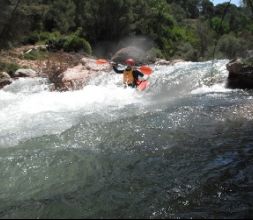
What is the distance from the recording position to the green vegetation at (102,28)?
80.5 ft

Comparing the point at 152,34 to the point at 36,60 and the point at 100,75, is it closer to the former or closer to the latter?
the point at 36,60

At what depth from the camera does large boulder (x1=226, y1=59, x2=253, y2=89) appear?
1559 cm

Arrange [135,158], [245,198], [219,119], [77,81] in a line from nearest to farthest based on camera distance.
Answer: [245,198]
[135,158]
[219,119]
[77,81]

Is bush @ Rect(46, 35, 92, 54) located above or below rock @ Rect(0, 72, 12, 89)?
above

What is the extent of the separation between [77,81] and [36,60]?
17.7 feet

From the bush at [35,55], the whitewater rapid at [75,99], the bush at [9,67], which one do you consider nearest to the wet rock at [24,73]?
the bush at [9,67]

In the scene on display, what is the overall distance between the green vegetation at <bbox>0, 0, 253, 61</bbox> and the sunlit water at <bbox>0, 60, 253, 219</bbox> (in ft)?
23.9

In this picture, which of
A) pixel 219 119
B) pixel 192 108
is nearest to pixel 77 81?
pixel 192 108

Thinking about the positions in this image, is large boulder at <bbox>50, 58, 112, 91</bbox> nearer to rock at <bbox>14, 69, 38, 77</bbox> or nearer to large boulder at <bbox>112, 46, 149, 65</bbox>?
rock at <bbox>14, 69, 38, 77</bbox>

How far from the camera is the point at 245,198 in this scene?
586 cm

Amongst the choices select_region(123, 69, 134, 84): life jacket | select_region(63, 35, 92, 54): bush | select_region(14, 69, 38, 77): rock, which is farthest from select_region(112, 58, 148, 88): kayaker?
select_region(63, 35, 92, 54): bush

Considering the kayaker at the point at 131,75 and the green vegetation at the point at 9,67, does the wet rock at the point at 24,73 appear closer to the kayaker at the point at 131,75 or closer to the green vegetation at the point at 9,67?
the green vegetation at the point at 9,67

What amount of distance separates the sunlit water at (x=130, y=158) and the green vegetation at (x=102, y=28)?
7.29 metres

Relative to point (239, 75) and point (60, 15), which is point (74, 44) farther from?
point (239, 75)
